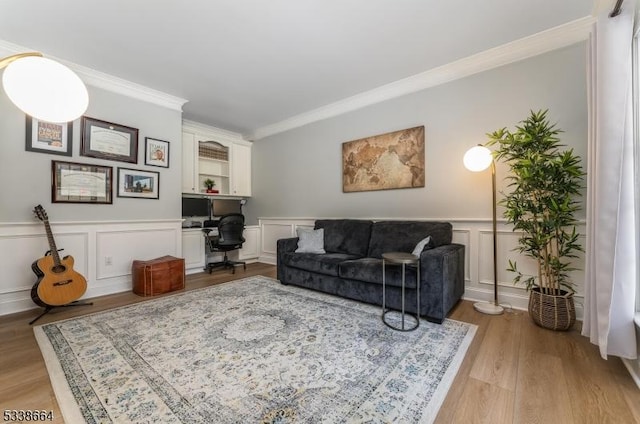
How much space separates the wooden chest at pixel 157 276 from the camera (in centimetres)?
304

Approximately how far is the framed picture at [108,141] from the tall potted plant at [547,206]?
→ 13.5 ft

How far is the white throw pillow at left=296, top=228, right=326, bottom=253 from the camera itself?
11.2ft

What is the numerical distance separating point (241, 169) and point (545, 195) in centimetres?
462

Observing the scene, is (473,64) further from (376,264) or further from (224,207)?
(224,207)

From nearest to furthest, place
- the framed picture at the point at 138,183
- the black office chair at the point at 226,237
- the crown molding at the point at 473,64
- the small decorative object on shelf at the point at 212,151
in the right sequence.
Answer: the crown molding at the point at 473,64 → the framed picture at the point at 138,183 → the black office chair at the point at 226,237 → the small decorative object on shelf at the point at 212,151

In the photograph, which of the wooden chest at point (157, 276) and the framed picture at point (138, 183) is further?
the framed picture at point (138, 183)

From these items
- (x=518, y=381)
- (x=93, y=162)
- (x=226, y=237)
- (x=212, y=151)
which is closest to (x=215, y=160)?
(x=212, y=151)

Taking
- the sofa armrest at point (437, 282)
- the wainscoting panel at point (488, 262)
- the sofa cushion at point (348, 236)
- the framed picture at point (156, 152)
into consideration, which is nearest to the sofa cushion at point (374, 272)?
the sofa armrest at point (437, 282)

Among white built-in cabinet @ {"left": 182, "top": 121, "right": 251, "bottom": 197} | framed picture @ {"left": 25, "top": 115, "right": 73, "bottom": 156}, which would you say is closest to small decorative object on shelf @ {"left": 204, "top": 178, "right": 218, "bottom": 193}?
white built-in cabinet @ {"left": 182, "top": 121, "right": 251, "bottom": 197}

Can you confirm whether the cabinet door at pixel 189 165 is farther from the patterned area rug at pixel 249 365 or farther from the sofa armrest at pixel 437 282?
the sofa armrest at pixel 437 282

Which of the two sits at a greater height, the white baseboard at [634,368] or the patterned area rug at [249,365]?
the white baseboard at [634,368]

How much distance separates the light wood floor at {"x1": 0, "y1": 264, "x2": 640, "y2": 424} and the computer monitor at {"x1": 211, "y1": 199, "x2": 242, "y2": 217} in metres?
2.85

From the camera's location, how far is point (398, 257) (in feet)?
6.96

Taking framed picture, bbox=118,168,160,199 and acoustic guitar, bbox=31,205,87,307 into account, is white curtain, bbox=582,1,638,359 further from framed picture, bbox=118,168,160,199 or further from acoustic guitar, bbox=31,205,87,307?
framed picture, bbox=118,168,160,199
